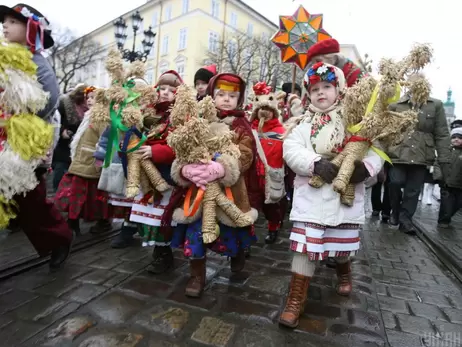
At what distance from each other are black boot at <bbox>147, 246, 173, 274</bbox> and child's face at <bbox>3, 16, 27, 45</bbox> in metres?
2.08

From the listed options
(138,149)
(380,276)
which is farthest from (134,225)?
(380,276)

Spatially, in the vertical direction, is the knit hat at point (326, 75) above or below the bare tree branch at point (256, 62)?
below

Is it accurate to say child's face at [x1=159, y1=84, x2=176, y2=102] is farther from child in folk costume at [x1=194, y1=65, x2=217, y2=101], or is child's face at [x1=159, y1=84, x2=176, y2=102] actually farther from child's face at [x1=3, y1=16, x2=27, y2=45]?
child's face at [x1=3, y1=16, x2=27, y2=45]

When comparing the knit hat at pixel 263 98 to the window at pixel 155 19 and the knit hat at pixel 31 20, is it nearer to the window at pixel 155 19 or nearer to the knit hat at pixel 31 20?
the knit hat at pixel 31 20

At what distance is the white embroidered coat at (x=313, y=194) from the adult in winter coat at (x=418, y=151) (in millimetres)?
2981

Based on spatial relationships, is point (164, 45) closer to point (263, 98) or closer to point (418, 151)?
point (418, 151)

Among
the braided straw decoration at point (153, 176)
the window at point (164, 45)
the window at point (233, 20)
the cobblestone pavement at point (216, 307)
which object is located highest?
the window at point (233, 20)

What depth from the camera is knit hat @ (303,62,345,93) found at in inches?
105

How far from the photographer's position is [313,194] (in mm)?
2576

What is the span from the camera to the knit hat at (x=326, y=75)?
105 inches

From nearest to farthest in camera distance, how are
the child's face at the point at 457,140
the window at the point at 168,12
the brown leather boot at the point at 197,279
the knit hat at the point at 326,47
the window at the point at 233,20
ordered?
the brown leather boot at the point at 197,279 → the knit hat at the point at 326,47 → the child's face at the point at 457,140 → the window at the point at 233,20 → the window at the point at 168,12

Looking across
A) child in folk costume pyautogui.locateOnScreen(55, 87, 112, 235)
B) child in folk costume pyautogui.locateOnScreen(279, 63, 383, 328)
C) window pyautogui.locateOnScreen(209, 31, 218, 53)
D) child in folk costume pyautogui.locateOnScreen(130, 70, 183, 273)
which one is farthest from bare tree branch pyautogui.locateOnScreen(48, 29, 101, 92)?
child in folk costume pyautogui.locateOnScreen(279, 63, 383, 328)

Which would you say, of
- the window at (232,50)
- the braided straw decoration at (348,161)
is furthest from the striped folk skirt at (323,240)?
the window at (232,50)

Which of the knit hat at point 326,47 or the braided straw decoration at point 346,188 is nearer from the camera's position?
the braided straw decoration at point 346,188
